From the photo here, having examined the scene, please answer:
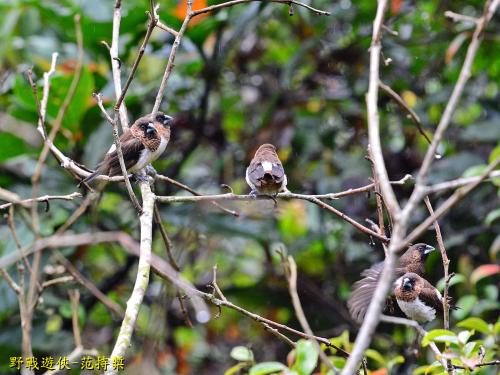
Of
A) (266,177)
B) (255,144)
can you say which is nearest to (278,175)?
(266,177)

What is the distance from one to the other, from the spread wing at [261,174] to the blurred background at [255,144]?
0.57 m

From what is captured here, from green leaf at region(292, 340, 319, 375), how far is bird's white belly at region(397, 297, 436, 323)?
131 cm

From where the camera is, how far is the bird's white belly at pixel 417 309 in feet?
12.2

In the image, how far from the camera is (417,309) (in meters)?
3.73

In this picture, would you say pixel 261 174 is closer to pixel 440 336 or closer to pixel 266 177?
pixel 266 177

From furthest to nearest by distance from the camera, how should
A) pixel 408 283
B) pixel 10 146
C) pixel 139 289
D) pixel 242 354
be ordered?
pixel 10 146, pixel 408 283, pixel 242 354, pixel 139 289

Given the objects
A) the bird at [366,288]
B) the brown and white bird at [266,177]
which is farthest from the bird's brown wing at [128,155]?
the bird at [366,288]

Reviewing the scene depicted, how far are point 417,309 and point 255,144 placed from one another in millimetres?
2596

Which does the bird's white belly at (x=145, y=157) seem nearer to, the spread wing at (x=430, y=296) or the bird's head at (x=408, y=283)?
the bird's head at (x=408, y=283)

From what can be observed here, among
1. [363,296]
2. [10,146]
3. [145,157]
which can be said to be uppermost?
[10,146]

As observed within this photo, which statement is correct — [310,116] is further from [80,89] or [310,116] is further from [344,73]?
[80,89]

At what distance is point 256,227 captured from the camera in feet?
17.6

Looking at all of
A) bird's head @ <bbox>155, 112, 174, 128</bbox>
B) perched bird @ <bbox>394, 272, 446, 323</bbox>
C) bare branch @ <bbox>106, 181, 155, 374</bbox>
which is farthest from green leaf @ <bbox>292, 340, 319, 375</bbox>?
bird's head @ <bbox>155, 112, 174, 128</bbox>

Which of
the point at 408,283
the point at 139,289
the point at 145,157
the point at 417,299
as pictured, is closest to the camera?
the point at 139,289
